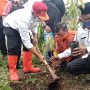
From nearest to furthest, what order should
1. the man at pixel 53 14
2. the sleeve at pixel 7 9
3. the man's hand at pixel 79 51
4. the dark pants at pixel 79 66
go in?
1. the man's hand at pixel 79 51
2. the dark pants at pixel 79 66
3. the sleeve at pixel 7 9
4. the man at pixel 53 14

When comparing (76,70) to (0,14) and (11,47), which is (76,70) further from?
(0,14)

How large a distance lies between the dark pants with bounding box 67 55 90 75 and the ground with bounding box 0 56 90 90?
0.32ft

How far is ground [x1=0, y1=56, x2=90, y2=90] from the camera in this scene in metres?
5.19

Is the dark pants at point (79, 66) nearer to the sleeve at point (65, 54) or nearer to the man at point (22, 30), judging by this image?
the sleeve at point (65, 54)

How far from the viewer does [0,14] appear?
6.39 metres

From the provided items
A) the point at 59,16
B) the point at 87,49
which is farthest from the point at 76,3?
the point at 87,49

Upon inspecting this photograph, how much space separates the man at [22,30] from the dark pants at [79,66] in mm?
564

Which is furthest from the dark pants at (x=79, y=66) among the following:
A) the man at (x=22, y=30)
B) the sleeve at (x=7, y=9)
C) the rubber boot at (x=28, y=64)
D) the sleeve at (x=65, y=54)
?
the sleeve at (x=7, y=9)

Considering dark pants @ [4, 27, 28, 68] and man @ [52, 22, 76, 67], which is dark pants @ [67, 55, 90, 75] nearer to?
man @ [52, 22, 76, 67]

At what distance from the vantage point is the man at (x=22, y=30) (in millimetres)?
5148

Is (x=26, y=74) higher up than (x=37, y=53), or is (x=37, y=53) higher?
(x=37, y=53)

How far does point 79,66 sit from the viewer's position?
546 centimetres

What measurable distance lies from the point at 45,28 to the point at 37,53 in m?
0.79

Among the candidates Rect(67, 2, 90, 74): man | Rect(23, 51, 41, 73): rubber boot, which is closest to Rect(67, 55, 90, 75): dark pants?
Rect(67, 2, 90, 74): man
